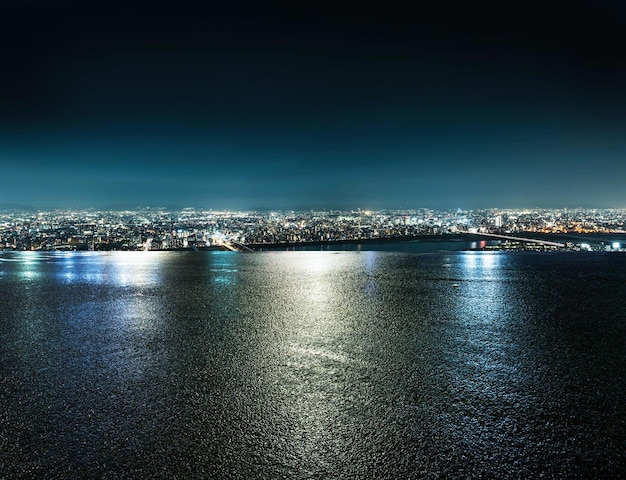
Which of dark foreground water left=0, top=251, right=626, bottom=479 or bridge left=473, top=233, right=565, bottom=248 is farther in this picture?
bridge left=473, top=233, right=565, bottom=248

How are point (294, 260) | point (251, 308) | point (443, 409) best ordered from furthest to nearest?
point (294, 260), point (251, 308), point (443, 409)

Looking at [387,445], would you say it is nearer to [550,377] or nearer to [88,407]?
[550,377]

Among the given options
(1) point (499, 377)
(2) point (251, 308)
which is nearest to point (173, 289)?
(2) point (251, 308)

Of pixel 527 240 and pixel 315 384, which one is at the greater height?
pixel 527 240

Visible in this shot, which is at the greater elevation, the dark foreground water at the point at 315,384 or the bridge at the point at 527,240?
the bridge at the point at 527,240

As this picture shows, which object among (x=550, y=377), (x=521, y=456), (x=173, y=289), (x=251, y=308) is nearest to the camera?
(x=521, y=456)

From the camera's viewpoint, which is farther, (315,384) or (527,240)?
(527,240)

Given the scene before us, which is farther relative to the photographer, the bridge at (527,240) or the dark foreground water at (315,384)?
the bridge at (527,240)

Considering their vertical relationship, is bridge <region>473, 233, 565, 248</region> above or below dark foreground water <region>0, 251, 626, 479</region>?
above
